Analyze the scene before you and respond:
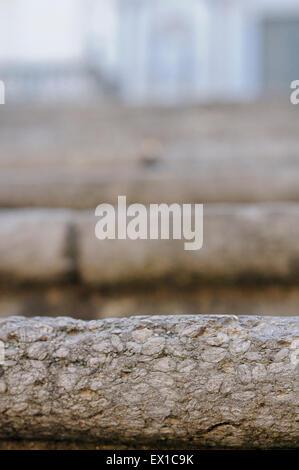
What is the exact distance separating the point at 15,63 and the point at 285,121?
5138mm

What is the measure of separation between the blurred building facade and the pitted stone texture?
5761 millimetres

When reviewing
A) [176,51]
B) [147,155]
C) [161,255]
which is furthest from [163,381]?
[176,51]

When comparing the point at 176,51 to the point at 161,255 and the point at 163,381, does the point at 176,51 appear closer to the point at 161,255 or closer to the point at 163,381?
the point at 161,255

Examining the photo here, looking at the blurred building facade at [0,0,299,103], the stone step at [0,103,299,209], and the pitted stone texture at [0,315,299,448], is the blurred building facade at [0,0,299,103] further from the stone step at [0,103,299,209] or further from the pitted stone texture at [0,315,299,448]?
the pitted stone texture at [0,315,299,448]

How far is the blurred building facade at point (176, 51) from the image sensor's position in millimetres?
6262

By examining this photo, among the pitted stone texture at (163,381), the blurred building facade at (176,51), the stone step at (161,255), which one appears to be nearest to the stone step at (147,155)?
the stone step at (161,255)

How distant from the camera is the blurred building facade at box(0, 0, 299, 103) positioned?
6262 millimetres

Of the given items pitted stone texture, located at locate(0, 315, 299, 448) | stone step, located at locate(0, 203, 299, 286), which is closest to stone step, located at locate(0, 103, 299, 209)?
stone step, located at locate(0, 203, 299, 286)

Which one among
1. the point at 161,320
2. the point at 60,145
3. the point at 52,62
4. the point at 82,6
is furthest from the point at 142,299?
the point at 82,6

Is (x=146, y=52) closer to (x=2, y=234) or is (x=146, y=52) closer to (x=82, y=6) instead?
(x=82, y=6)

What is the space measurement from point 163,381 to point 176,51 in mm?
6469

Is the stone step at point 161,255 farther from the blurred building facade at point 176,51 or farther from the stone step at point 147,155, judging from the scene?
the blurred building facade at point 176,51

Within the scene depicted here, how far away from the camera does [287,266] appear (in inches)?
36.8

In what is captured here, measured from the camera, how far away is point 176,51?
21.5 feet
